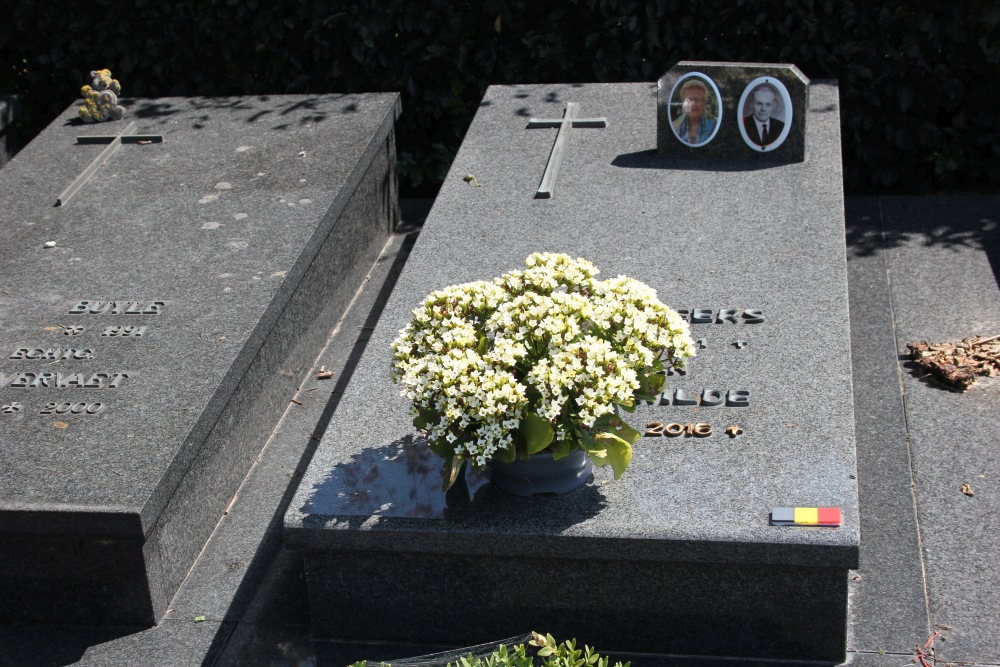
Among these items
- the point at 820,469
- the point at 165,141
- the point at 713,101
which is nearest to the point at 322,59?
the point at 165,141

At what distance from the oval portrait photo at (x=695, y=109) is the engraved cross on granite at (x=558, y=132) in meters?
0.58

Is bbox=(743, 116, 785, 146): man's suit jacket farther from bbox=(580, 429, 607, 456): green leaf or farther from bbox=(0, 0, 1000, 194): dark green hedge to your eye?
bbox=(580, 429, 607, 456): green leaf

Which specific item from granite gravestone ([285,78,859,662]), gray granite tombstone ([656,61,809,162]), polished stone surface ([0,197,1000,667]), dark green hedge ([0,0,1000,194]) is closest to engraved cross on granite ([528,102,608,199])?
gray granite tombstone ([656,61,809,162])

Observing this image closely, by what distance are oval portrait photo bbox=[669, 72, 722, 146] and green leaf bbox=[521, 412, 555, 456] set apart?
3.00 metres

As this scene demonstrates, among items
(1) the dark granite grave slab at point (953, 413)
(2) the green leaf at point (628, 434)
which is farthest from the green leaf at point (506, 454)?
(1) the dark granite grave slab at point (953, 413)

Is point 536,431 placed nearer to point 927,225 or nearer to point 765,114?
point 765,114

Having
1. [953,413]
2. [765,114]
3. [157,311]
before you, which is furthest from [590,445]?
[765,114]

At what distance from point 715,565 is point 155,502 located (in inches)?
66.7

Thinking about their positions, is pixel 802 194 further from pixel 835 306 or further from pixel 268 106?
pixel 268 106

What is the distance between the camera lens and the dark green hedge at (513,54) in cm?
701

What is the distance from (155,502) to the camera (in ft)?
12.8

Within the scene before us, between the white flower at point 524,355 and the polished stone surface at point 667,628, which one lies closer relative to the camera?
the white flower at point 524,355

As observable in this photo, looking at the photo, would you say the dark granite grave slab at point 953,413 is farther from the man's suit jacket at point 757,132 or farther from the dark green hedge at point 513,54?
the man's suit jacket at point 757,132

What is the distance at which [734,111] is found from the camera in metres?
6.00
